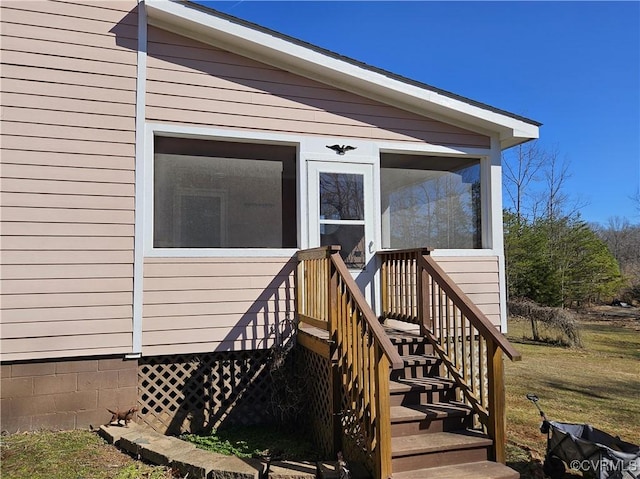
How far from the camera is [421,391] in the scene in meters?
3.83

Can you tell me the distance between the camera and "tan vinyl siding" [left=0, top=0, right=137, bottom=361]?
400 centimetres

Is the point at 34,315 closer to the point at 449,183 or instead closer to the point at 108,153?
the point at 108,153

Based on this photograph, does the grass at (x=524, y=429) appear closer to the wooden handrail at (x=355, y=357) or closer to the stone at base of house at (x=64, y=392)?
the stone at base of house at (x=64, y=392)

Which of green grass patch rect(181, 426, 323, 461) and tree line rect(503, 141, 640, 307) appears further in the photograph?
tree line rect(503, 141, 640, 307)

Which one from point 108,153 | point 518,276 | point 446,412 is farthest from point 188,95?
point 518,276

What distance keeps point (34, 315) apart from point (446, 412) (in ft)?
12.3

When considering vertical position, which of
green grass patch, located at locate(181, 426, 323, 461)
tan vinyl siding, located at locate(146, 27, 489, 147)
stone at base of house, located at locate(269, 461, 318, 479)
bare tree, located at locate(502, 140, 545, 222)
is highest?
bare tree, located at locate(502, 140, 545, 222)

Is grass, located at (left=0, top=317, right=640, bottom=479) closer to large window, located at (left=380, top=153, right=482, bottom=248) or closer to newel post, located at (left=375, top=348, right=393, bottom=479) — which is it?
newel post, located at (left=375, top=348, right=393, bottom=479)

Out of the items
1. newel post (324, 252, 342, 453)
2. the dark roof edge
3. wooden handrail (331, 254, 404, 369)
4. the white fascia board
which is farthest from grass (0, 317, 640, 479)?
the dark roof edge

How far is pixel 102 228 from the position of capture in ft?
13.9

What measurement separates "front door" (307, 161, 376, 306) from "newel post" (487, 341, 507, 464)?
1.81m

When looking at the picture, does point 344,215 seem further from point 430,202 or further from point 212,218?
point 212,218

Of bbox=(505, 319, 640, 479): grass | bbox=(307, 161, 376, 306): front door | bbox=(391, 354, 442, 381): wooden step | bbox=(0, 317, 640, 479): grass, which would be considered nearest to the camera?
bbox=(0, 317, 640, 479): grass

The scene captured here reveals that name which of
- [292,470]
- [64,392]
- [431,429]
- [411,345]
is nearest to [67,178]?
[64,392]
